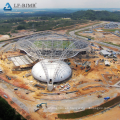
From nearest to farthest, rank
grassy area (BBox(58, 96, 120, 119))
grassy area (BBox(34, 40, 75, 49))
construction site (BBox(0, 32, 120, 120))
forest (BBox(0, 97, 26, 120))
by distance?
forest (BBox(0, 97, 26, 120)) → grassy area (BBox(58, 96, 120, 119)) → construction site (BBox(0, 32, 120, 120)) → grassy area (BBox(34, 40, 75, 49))

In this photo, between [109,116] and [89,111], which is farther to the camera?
[89,111]

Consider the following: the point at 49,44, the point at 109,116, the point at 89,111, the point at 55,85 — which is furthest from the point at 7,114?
the point at 49,44

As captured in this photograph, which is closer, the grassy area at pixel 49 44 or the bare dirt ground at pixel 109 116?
the bare dirt ground at pixel 109 116

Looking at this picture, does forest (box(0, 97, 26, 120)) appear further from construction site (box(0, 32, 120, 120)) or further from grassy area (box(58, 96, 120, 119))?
grassy area (box(58, 96, 120, 119))

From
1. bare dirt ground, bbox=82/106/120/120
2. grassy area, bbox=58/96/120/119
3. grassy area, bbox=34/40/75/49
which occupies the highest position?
grassy area, bbox=34/40/75/49

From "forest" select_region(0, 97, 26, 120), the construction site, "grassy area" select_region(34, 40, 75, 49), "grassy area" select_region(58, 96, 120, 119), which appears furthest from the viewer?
"grassy area" select_region(34, 40, 75, 49)

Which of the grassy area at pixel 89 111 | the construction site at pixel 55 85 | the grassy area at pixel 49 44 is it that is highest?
the grassy area at pixel 49 44

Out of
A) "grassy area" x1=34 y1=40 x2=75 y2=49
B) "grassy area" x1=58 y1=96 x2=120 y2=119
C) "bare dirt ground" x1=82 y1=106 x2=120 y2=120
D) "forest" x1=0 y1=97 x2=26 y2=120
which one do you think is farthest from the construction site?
"grassy area" x1=34 y1=40 x2=75 y2=49

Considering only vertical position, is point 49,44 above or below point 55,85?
above

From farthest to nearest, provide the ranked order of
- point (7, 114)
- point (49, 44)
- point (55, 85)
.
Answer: point (49, 44), point (55, 85), point (7, 114)

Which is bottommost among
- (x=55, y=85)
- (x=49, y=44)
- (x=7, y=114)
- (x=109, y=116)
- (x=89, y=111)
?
(x=109, y=116)

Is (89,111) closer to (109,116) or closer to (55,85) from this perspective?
(109,116)

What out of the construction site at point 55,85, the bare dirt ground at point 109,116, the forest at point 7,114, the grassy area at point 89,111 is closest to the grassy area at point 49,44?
the construction site at point 55,85

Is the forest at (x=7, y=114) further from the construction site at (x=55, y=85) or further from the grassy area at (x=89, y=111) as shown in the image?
the grassy area at (x=89, y=111)
